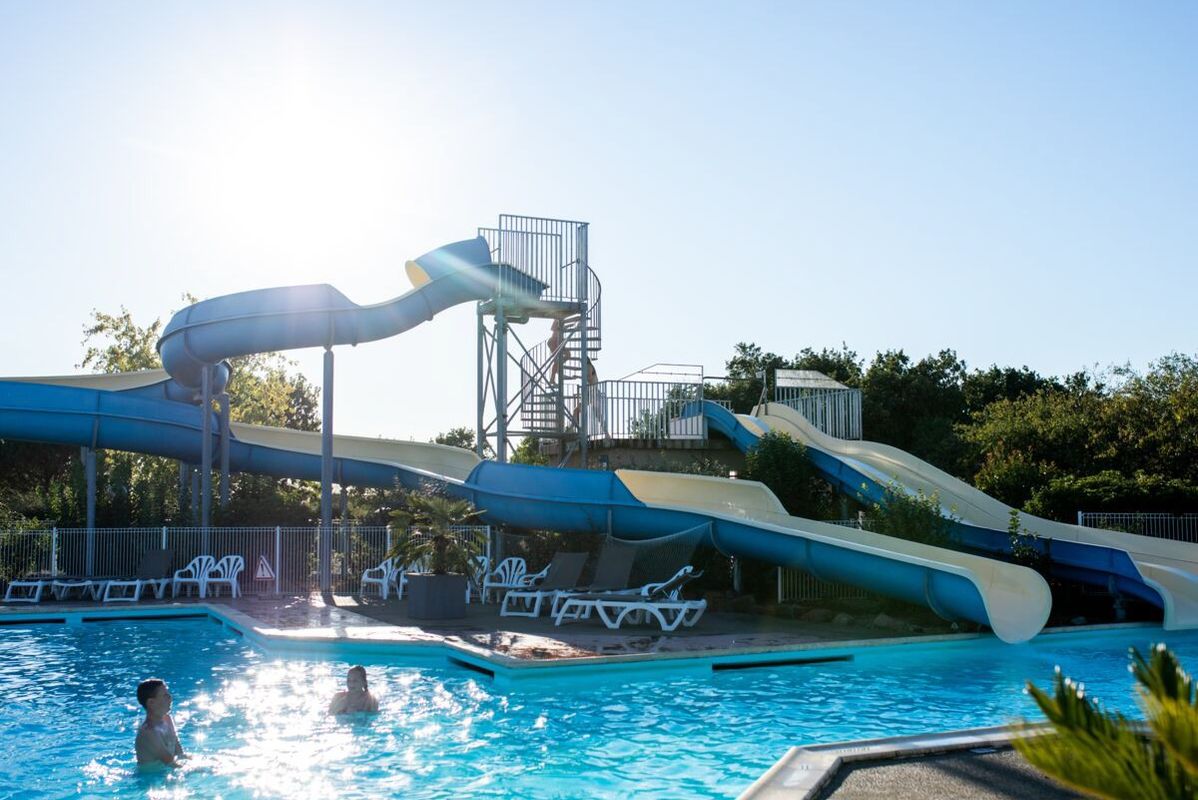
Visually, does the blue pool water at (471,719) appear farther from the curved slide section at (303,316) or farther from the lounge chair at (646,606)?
the curved slide section at (303,316)

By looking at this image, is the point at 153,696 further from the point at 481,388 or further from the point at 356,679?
the point at 481,388

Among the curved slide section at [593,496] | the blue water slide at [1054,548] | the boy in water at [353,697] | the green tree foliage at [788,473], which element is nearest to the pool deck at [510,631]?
the curved slide section at [593,496]

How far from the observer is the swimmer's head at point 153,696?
7.11 meters

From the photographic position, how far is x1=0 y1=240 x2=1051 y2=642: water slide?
12773 millimetres

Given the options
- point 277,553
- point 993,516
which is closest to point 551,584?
point 277,553

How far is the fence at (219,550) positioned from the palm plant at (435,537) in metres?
4.01

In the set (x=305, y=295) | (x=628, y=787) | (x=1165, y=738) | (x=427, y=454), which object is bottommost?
(x=628, y=787)

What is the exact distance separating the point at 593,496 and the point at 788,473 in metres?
4.64

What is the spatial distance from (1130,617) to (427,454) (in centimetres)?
1356

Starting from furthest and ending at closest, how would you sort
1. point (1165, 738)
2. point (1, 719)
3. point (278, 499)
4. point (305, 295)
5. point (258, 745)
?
point (278, 499) < point (305, 295) < point (1, 719) < point (258, 745) < point (1165, 738)

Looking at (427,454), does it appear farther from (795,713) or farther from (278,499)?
(795,713)

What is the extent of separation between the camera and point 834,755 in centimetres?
563

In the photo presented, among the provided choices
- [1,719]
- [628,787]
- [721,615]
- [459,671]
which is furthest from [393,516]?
[628,787]

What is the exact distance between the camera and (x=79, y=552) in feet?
60.6
